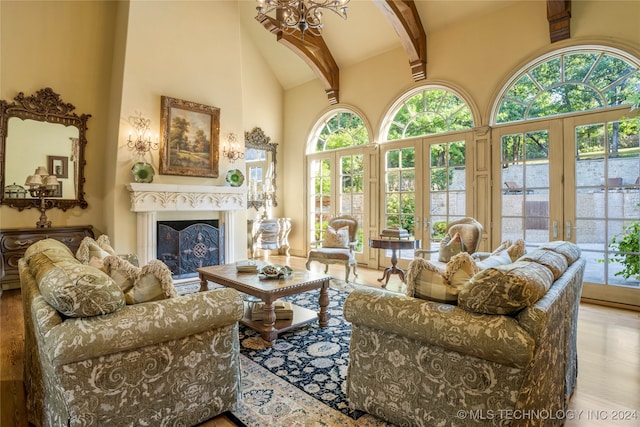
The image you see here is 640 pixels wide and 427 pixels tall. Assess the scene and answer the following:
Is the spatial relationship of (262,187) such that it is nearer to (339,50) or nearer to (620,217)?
(339,50)

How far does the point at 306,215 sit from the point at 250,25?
3917mm

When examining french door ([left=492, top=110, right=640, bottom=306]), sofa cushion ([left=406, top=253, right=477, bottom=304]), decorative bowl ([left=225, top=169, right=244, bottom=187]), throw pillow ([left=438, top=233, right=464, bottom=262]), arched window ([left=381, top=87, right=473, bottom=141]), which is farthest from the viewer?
decorative bowl ([left=225, top=169, right=244, bottom=187])

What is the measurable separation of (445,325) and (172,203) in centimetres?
458

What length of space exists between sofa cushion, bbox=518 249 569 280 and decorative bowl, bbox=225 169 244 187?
4708mm

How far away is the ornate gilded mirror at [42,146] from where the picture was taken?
4559mm

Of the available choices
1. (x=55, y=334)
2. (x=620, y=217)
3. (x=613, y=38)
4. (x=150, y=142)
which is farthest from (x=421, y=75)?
(x=55, y=334)

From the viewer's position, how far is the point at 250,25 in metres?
6.69

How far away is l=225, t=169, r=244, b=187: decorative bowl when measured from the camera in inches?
227

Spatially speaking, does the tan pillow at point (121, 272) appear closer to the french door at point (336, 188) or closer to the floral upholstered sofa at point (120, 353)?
the floral upholstered sofa at point (120, 353)

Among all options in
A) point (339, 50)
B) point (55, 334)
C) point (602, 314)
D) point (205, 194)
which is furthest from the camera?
point (339, 50)

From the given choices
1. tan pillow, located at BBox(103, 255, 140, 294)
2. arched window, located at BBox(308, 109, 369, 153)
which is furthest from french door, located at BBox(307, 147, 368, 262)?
tan pillow, located at BBox(103, 255, 140, 294)

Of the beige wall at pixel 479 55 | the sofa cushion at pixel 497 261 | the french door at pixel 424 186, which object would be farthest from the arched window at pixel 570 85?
the sofa cushion at pixel 497 261

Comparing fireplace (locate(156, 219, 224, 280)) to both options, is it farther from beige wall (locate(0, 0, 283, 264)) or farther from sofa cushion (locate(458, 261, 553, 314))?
sofa cushion (locate(458, 261, 553, 314))

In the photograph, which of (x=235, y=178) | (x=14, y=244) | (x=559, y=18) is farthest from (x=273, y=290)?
(x=559, y=18)
